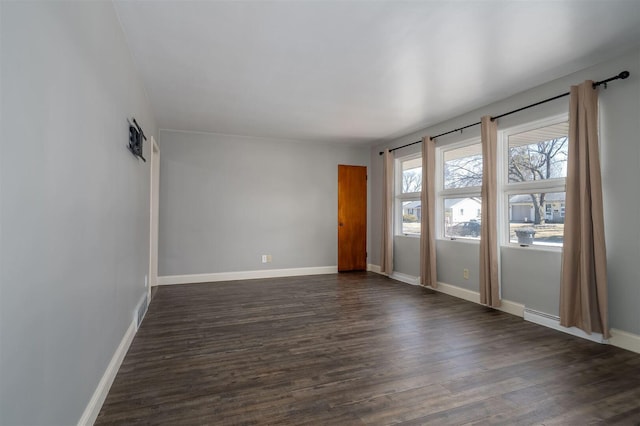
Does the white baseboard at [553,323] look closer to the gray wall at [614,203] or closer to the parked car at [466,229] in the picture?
the gray wall at [614,203]

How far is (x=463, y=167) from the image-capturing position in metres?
4.47

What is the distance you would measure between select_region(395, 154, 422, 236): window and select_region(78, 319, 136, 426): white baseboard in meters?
4.29

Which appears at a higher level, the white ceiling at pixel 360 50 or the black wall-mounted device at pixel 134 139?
the white ceiling at pixel 360 50

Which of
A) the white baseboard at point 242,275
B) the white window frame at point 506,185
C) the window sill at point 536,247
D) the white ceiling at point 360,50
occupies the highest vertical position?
the white ceiling at point 360,50

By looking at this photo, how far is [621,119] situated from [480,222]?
5.63ft

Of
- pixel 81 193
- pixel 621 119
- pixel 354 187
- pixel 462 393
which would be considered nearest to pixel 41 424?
pixel 81 193

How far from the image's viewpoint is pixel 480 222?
407 cm

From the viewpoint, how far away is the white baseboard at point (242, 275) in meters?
5.16

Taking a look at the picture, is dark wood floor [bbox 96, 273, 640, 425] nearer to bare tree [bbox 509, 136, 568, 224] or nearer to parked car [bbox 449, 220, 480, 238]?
parked car [bbox 449, 220, 480, 238]

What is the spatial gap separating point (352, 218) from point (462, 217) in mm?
2322

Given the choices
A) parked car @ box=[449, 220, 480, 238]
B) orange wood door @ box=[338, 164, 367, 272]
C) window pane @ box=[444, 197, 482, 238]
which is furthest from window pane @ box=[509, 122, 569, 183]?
orange wood door @ box=[338, 164, 367, 272]

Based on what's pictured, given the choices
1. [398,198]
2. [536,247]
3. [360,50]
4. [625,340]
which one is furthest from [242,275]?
[625,340]

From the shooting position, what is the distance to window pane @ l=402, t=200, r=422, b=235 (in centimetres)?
539

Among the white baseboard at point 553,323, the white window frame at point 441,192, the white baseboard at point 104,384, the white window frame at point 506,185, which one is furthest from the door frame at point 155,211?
the white baseboard at point 553,323
